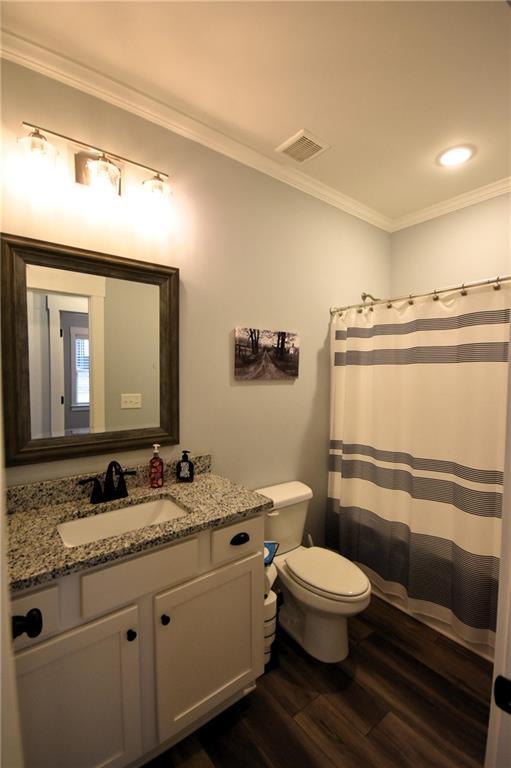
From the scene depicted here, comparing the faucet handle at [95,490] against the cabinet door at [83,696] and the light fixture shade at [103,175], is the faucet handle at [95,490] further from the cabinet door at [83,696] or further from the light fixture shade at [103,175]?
the light fixture shade at [103,175]

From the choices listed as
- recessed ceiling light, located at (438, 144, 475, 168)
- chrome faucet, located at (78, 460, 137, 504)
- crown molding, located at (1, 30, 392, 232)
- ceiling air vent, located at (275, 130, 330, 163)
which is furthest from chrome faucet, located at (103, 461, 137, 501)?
recessed ceiling light, located at (438, 144, 475, 168)

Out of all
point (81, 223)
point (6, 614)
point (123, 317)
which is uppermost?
point (81, 223)

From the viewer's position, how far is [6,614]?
43 cm

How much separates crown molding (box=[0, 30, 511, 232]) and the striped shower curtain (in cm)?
89

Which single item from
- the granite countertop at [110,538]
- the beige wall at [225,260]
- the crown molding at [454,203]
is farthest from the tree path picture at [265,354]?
the crown molding at [454,203]

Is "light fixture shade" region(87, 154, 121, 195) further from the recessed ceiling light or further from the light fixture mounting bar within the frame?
the recessed ceiling light

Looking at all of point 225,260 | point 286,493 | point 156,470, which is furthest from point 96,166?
point 286,493

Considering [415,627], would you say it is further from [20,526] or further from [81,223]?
[81,223]

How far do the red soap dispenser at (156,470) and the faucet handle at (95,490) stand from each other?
0.74ft

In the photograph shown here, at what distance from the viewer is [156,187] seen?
1.53m

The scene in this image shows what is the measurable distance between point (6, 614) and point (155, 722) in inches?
45.3

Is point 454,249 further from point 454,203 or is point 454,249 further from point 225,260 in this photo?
point 225,260

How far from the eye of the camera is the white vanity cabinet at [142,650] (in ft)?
3.13

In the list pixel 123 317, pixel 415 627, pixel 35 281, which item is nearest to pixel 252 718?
pixel 415 627
